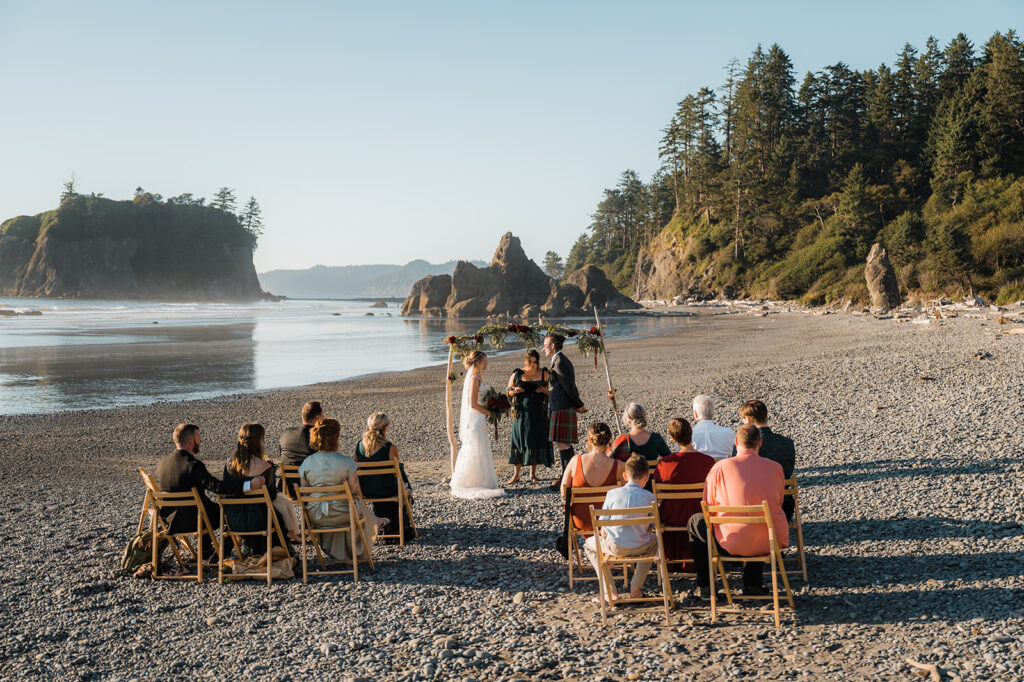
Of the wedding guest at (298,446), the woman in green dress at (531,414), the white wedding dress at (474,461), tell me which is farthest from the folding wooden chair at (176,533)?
the woman in green dress at (531,414)

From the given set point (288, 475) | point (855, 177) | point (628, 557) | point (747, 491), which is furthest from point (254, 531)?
point (855, 177)

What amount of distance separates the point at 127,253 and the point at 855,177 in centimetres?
15207

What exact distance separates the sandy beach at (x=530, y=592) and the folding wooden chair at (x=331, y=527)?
0.66 feet

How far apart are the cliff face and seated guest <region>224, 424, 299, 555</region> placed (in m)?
164

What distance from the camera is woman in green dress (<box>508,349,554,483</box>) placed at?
10.8 m

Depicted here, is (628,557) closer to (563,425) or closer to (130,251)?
(563,425)

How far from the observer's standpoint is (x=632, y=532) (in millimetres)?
6207

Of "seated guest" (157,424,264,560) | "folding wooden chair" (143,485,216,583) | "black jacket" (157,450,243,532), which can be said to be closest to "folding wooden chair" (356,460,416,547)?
"seated guest" (157,424,264,560)

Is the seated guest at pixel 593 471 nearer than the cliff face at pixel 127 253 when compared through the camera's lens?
Yes

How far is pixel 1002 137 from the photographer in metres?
61.3

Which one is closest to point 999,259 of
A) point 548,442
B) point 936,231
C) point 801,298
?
point 936,231

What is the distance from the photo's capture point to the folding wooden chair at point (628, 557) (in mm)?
5938

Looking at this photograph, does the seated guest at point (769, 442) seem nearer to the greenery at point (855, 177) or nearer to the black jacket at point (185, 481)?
the black jacket at point (185, 481)

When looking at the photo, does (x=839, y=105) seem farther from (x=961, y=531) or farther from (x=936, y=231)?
(x=961, y=531)
